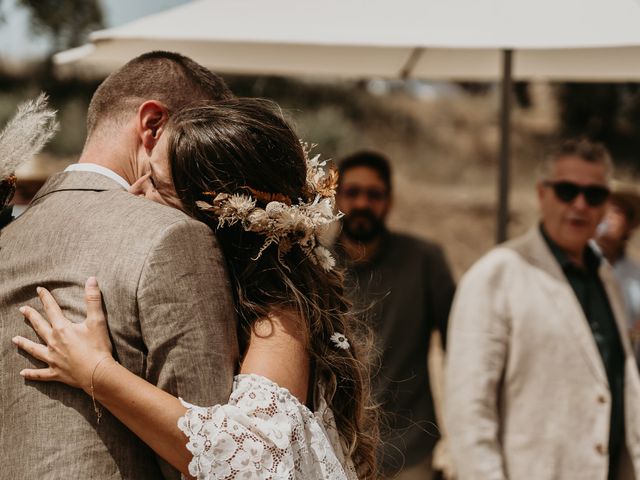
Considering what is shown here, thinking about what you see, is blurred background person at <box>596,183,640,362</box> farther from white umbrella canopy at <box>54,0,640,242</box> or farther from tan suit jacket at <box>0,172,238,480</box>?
tan suit jacket at <box>0,172,238,480</box>

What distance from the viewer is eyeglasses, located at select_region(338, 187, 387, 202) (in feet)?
17.1

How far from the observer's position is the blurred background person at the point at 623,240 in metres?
6.00

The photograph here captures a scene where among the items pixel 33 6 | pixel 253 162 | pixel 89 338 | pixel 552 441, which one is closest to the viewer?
pixel 89 338

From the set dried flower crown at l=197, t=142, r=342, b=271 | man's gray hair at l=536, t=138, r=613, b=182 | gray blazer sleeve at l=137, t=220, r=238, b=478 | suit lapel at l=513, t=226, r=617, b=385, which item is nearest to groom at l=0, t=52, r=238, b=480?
gray blazer sleeve at l=137, t=220, r=238, b=478

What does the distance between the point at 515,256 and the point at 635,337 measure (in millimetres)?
1800

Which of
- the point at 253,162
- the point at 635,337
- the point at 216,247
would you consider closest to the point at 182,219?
the point at 216,247

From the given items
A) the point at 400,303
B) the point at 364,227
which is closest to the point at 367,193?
the point at 364,227

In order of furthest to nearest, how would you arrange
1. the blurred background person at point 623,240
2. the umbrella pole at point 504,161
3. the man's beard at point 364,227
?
the blurred background person at point 623,240, the man's beard at point 364,227, the umbrella pole at point 504,161

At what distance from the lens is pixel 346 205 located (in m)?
5.26

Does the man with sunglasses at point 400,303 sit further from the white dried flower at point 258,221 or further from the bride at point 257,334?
the white dried flower at point 258,221

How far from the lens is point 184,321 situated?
195cm

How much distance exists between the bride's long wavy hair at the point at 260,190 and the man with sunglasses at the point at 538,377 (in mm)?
1523

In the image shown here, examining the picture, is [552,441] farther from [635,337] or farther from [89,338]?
[89,338]

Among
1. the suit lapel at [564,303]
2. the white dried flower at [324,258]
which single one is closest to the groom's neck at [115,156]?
the white dried flower at [324,258]
